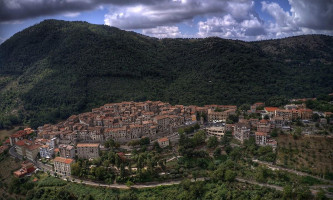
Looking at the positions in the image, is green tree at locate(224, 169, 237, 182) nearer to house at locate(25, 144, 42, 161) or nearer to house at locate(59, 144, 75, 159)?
house at locate(59, 144, 75, 159)

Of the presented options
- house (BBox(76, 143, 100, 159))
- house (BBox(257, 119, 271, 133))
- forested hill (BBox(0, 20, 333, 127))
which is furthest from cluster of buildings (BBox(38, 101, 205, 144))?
house (BBox(257, 119, 271, 133))

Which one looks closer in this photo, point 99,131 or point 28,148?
point 28,148

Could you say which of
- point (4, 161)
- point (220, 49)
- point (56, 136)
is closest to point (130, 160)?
point (56, 136)

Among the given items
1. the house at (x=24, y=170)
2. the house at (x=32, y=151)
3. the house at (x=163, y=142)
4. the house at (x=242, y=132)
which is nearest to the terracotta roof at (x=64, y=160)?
the house at (x=24, y=170)

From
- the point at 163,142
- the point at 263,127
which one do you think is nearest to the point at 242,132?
the point at 263,127

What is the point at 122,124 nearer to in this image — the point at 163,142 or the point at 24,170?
the point at 163,142
